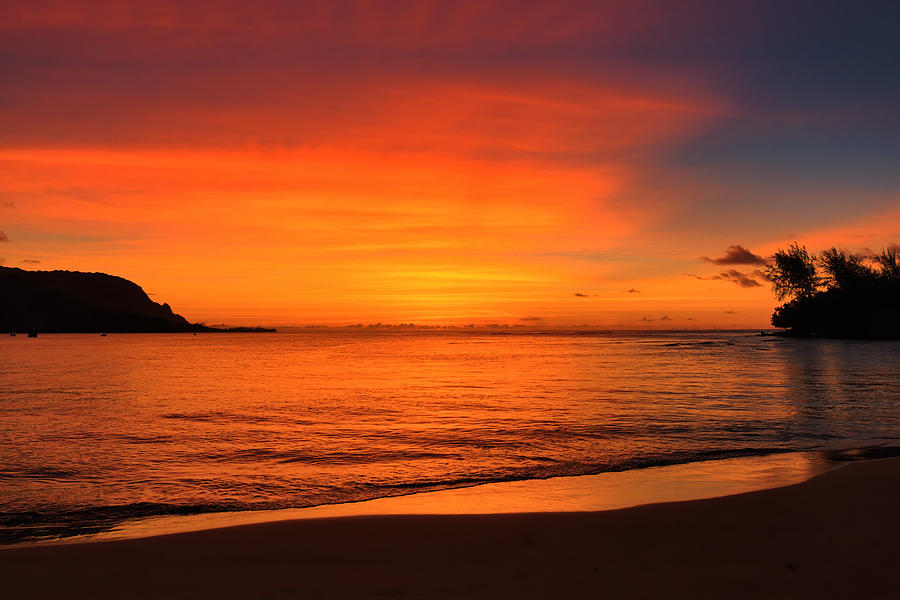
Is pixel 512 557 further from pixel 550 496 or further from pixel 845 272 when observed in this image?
pixel 845 272

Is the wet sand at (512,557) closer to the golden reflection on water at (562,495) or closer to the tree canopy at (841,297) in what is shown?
the golden reflection on water at (562,495)

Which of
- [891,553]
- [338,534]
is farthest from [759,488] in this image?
[338,534]

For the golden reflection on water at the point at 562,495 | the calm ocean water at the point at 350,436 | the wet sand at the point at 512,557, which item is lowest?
the calm ocean water at the point at 350,436

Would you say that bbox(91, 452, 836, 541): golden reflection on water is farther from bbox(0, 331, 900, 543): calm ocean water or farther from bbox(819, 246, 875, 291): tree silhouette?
bbox(819, 246, 875, 291): tree silhouette

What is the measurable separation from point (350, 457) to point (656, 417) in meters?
12.9

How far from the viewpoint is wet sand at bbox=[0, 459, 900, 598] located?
21.8 feet

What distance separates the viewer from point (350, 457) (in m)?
15.7

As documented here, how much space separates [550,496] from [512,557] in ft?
12.9

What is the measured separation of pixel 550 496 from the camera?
1141 cm

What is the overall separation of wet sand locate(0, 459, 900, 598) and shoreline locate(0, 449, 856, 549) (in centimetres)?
79

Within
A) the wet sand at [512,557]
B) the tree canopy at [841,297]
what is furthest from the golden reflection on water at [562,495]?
the tree canopy at [841,297]

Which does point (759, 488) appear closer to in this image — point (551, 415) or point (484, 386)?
point (551, 415)

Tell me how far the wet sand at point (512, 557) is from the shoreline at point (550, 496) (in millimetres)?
793

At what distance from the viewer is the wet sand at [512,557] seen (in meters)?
6.65
